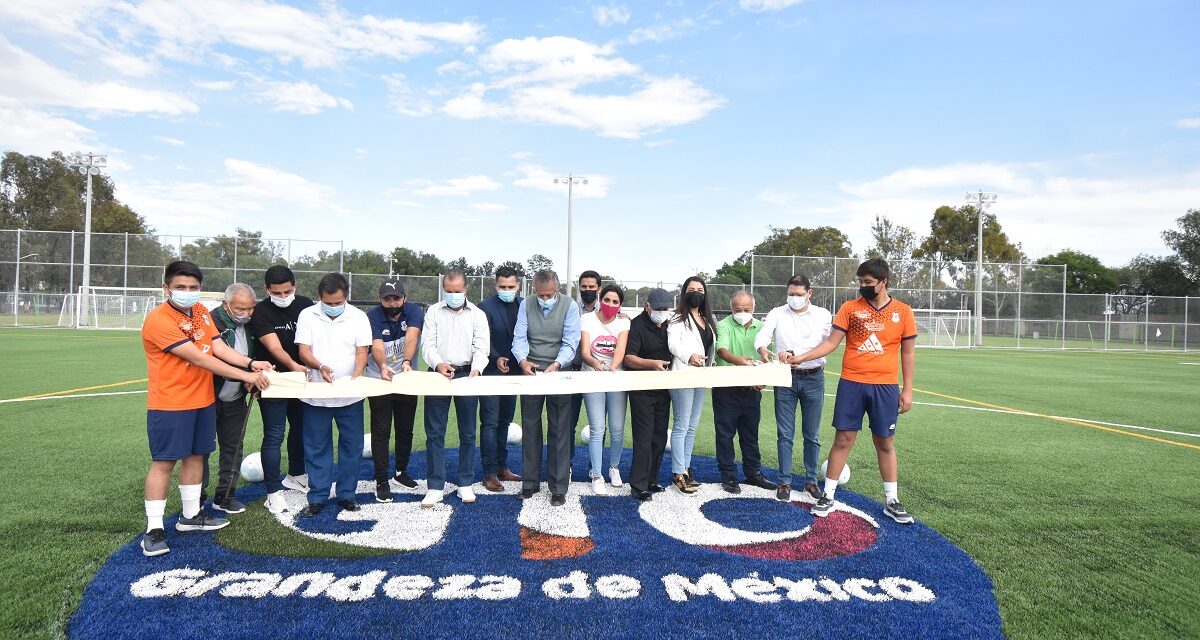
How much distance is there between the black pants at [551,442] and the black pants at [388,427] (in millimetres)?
1080

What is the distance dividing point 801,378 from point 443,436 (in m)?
3.22

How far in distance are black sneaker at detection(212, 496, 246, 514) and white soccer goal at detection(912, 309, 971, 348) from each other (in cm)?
3035

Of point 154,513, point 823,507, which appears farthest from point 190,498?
point 823,507

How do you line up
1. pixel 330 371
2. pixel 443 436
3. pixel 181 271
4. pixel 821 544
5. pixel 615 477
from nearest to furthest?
pixel 181 271 < pixel 821 544 < pixel 330 371 < pixel 443 436 < pixel 615 477

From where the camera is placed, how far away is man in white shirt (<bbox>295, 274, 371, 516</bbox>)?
498 cm

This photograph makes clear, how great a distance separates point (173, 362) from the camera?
421 centimetres

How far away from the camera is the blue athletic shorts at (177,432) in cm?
418

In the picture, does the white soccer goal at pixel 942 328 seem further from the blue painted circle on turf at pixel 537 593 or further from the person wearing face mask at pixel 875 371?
the blue painted circle on turf at pixel 537 593

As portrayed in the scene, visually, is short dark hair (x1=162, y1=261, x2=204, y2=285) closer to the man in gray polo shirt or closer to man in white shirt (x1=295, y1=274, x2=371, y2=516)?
man in white shirt (x1=295, y1=274, x2=371, y2=516)

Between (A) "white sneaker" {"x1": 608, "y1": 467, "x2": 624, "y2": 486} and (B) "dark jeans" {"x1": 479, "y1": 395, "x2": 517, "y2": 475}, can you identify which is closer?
(B) "dark jeans" {"x1": 479, "y1": 395, "x2": 517, "y2": 475}

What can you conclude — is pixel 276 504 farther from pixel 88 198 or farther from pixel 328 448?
pixel 88 198

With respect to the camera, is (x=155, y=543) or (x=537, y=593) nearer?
(x=537, y=593)

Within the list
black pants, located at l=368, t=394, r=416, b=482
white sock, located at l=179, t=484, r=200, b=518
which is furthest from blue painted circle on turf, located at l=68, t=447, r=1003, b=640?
black pants, located at l=368, t=394, r=416, b=482

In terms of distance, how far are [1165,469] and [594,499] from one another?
629 cm
